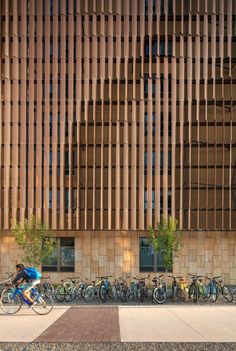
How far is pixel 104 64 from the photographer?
1185 inches

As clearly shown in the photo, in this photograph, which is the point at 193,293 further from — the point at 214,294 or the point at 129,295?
the point at 129,295

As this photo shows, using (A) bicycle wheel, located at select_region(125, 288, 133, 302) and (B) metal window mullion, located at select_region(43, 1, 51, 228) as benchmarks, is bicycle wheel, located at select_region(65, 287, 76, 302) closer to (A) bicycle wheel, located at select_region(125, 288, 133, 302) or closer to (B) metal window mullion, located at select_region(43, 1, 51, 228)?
(A) bicycle wheel, located at select_region(125, 288, 133, 302)

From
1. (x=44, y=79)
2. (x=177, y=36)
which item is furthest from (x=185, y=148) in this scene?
(x=44, y=79)

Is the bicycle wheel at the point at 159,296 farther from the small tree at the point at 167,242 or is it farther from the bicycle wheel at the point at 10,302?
the bicycle wheel at the point at 10,302

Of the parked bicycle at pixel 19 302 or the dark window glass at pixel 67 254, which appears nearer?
the parked bicycle at pixel 19 302

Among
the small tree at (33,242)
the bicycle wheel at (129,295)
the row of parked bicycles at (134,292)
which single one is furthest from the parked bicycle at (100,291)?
the small tree at (33,242)

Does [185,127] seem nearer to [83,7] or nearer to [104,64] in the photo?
[104,64]

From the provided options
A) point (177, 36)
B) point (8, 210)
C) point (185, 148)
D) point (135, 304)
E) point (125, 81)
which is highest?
point (177, 36)

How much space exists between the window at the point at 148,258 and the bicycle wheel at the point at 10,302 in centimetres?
1635

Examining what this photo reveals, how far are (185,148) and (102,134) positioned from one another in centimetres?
568

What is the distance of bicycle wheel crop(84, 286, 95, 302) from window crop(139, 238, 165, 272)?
1194 cm

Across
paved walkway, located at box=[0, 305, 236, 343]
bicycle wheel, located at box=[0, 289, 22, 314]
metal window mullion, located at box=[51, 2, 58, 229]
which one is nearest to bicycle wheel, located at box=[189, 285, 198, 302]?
paved walkway, located at box=[0, 305, 236, 343]

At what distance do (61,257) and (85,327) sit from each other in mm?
19437

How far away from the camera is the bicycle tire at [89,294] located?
18645mm
